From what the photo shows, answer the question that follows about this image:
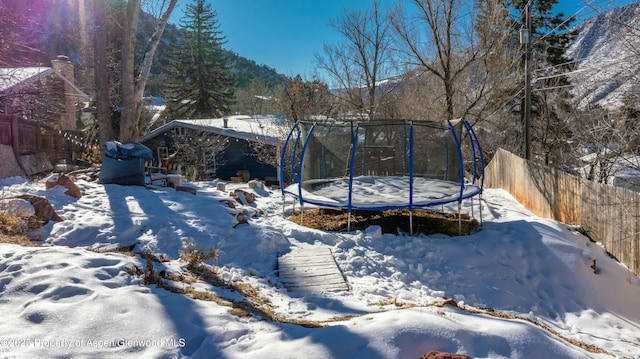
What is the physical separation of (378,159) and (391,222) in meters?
3.34

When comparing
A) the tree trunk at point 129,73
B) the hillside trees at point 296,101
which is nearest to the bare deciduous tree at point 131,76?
the tree trunk at point 129,73

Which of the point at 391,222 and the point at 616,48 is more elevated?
the point at 616,48

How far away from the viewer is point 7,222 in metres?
4.55

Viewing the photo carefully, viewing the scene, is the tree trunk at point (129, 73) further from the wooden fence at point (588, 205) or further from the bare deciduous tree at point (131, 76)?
the wooden fence at point (588, 205)

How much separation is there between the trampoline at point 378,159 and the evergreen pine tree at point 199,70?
2512 centimetres

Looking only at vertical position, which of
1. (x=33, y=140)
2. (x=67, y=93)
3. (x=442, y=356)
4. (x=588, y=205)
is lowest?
(x=442, y=356)

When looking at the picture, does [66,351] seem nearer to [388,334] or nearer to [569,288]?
[388,334]

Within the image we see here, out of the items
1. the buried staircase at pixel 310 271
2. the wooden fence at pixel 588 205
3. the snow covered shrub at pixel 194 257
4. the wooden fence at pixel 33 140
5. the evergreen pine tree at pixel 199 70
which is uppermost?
the evergreen pine tree at pixel 199 70

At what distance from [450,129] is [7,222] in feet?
24.1

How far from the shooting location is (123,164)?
24.0ft

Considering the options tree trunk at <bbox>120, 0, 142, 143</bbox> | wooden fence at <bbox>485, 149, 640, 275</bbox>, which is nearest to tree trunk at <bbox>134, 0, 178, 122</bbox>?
tree trunk at <bbox>120, 0, 142, 143</bbox>

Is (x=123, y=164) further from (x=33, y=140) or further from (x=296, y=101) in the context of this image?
(x=296, y=101)

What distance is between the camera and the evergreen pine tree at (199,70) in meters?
→ 31.3

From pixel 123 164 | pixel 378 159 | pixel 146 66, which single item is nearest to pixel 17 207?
pixel 123 164
